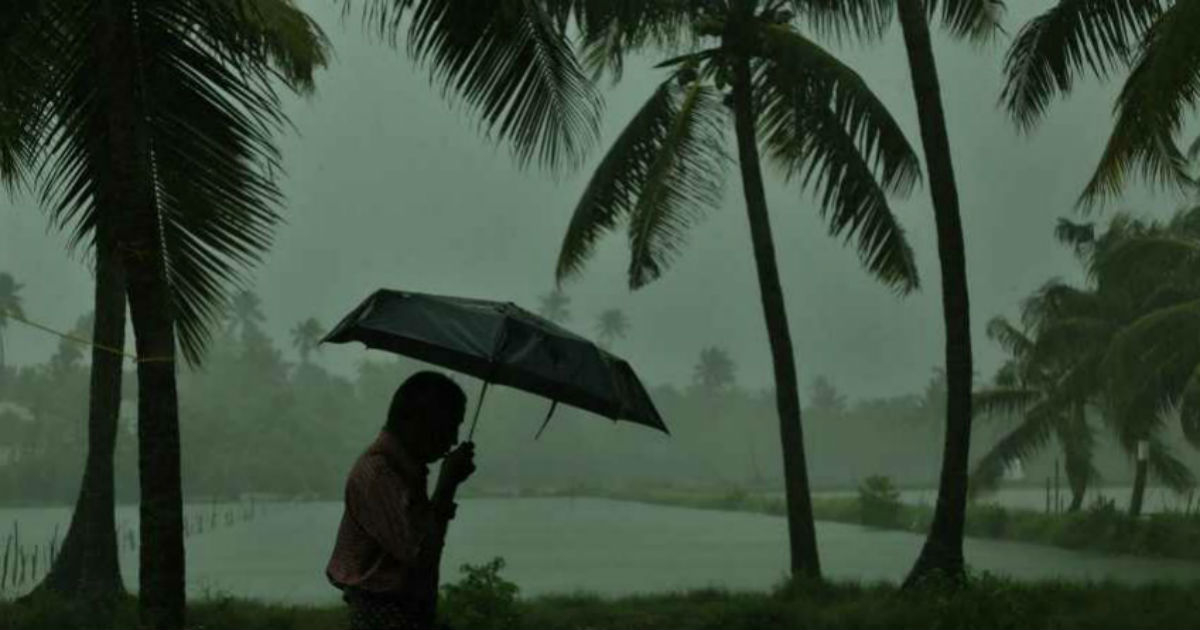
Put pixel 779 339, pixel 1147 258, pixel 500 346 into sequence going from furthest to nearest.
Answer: pixel 1147 258
pixel 779 339
pixel 500 346

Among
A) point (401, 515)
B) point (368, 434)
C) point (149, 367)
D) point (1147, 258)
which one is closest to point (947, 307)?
point (149, 367)

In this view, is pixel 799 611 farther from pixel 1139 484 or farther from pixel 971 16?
pixel 1139 484

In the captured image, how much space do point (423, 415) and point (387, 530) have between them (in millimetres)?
317

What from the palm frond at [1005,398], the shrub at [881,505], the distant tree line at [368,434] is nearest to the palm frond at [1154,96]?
the palm frond at [1005,398]

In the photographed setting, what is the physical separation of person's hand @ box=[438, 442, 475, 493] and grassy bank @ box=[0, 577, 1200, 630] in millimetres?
6181

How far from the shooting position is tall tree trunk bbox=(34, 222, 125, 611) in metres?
12.3

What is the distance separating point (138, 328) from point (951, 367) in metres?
7.66

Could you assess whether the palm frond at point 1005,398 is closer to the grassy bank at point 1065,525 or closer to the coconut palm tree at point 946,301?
the grassy bank at point 1065,525

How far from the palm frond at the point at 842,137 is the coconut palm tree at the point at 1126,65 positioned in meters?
1.17

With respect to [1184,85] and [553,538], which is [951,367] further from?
[553,538]

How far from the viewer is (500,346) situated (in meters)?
4.27

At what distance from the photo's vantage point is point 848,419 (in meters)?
106

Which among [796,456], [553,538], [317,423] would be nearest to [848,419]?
[317,423]

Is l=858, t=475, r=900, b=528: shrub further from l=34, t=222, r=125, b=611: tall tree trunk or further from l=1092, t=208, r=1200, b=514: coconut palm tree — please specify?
l=34, t=222, r=125, b=611: tall tree trunk
